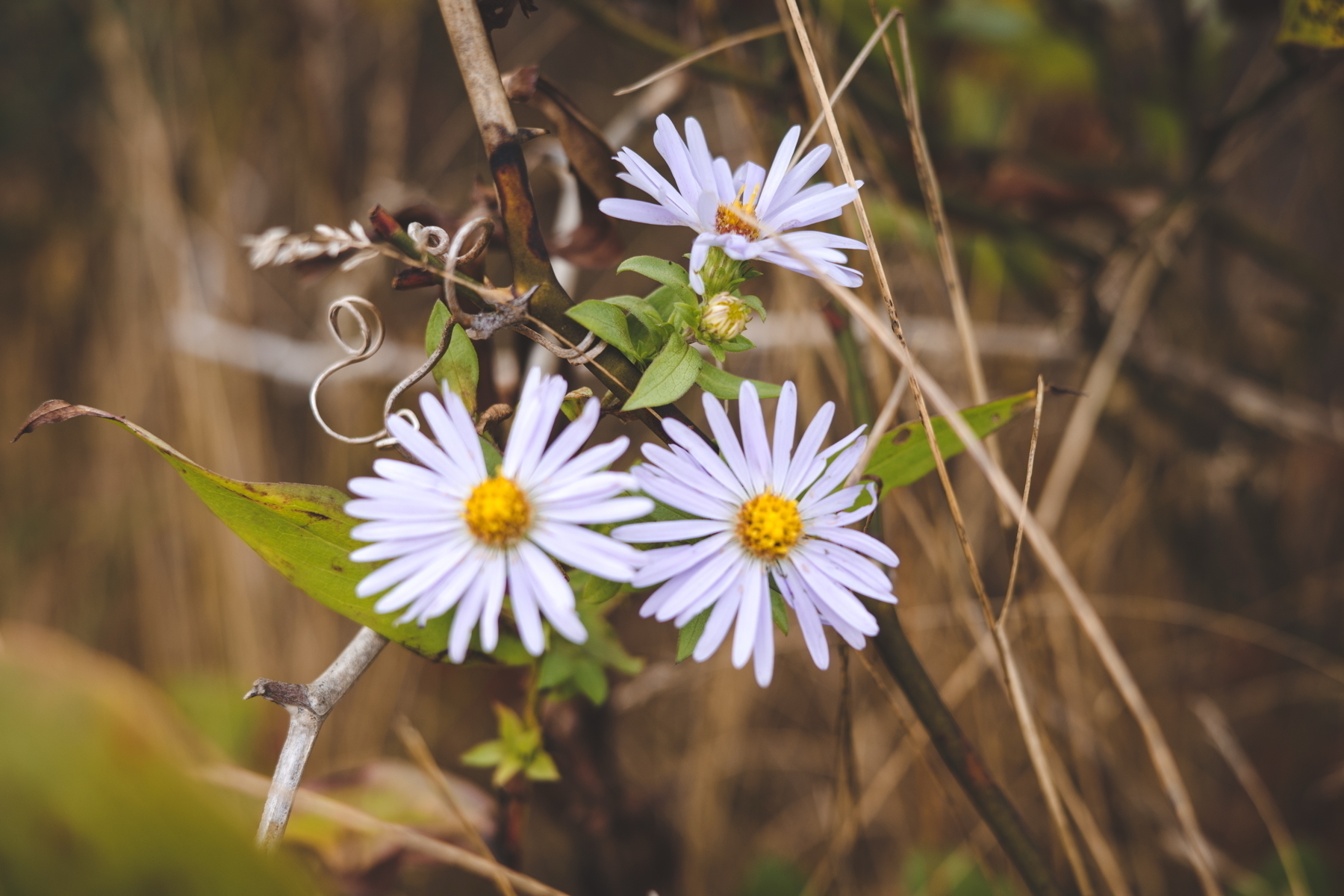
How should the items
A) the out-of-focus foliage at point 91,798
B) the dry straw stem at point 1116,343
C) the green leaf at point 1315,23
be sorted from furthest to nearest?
the dry straw stem at point 1116,343 < the green leaf at point 1315,23 < the out-of-focus foliage at point 91,798

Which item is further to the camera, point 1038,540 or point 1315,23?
point 1315,23

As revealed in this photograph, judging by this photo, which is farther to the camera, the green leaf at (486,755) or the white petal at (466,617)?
the green leaf at (486,755)

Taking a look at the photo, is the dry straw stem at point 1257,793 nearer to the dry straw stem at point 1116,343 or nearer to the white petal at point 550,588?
the dry straw stem at point 1116,343

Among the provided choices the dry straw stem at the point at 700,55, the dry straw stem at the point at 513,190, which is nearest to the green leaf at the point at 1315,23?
the dry straw stem at the point at 700,55

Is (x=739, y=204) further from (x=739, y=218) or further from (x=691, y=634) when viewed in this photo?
(x=691, y=634)

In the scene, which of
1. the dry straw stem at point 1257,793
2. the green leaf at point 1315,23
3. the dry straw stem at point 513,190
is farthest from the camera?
the dry straw stem at point 1257,793

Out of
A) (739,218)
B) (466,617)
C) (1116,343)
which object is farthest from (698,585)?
(1116,343)

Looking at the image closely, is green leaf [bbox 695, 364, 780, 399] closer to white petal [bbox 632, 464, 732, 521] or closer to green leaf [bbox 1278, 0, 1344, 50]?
white petal [bbox 632, 464, 732, 521]
